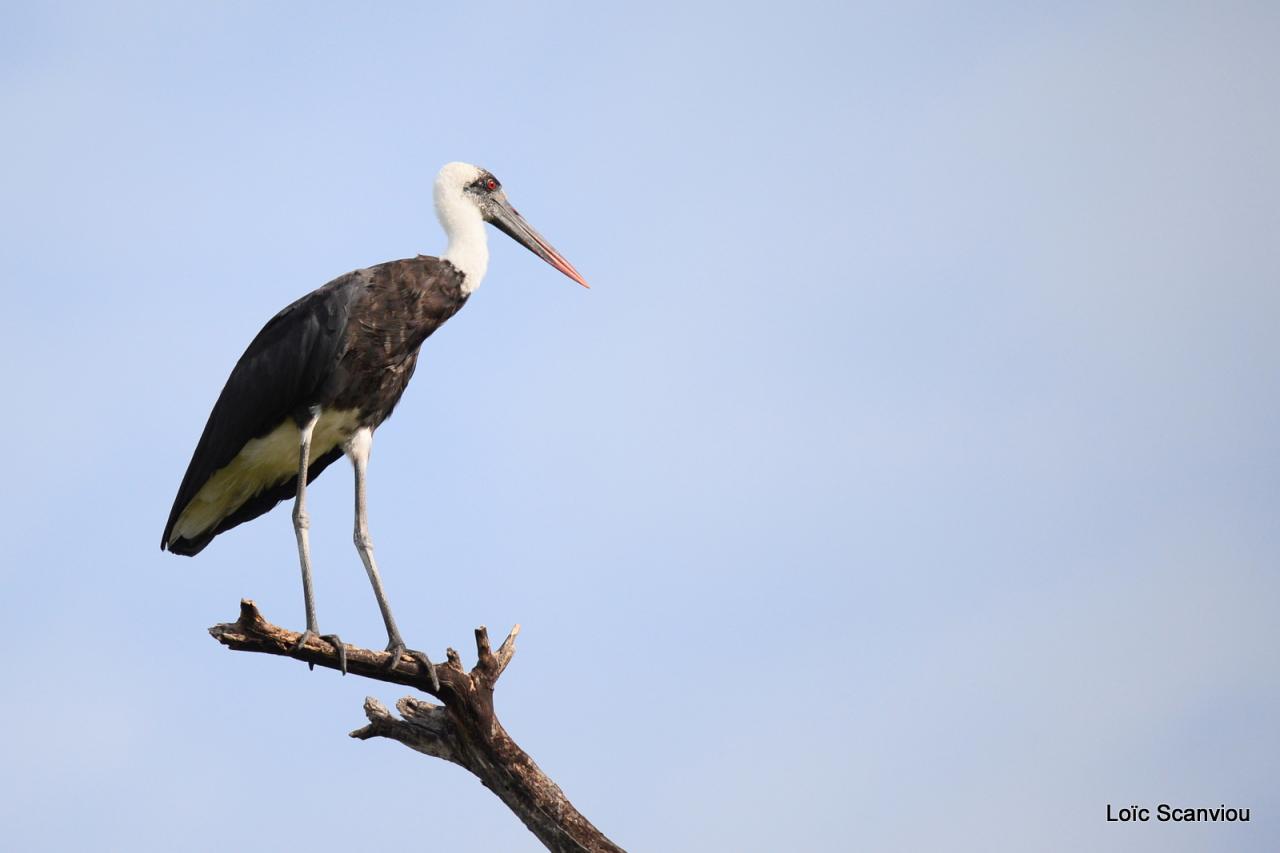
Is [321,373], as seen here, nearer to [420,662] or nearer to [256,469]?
[256,469]

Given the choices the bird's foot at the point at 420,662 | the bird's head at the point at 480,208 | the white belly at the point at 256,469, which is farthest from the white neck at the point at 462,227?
the bird's foot at the point at 420,662

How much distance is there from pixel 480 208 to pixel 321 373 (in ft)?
6.06

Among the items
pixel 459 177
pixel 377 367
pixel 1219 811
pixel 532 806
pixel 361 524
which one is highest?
pixel 459 177

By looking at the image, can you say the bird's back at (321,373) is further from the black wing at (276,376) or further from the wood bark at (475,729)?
the wood bark at (475,729)

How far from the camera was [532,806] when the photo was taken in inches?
297

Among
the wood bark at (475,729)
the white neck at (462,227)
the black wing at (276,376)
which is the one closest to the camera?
the wood bark at (475,729)

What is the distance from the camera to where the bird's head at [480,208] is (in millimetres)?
9812

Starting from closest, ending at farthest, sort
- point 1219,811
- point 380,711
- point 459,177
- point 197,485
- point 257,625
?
point 257,625 < point 380,711 < point 1219,811 < point 197,485 < point 459,177

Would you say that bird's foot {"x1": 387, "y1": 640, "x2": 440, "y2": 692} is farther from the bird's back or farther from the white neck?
the white neck

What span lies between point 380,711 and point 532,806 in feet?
2.95

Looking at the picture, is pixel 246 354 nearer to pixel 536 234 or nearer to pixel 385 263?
pixel 385 263

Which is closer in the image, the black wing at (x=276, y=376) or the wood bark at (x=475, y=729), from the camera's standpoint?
the wood bark at (x=475, y=729)

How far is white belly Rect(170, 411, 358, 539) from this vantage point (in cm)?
914

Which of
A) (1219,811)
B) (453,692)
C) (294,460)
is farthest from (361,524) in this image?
(1219,811)
